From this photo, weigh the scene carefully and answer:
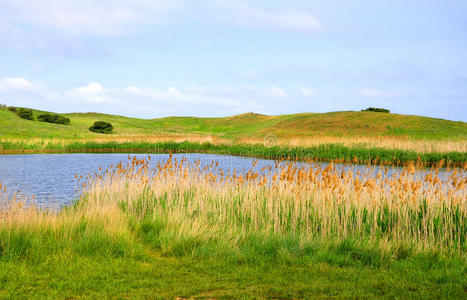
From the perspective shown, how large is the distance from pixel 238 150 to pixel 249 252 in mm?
29320

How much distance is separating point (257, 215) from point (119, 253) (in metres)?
3.38

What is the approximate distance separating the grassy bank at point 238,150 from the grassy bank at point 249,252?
60.3 feet

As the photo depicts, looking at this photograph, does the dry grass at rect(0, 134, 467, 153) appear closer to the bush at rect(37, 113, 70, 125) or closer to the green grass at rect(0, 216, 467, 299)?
the green grass at rect(0, 216, 467, 299)

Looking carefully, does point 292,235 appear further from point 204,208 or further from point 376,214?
point 204,208

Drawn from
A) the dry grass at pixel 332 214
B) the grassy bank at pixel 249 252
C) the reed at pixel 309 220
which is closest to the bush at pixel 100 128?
the reed at pixel 309 220

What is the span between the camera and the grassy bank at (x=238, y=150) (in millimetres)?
26812

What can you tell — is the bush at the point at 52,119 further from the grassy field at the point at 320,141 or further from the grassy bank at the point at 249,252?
the grassy bank at the point at 249,252

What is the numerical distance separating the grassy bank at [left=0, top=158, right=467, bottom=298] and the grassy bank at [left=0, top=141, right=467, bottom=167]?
60.3 ft

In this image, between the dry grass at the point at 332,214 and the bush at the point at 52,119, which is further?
the bush at the point at 52,119

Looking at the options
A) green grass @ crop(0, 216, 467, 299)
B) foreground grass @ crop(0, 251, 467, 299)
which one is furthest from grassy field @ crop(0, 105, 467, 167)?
foreground grass @ crop(0, 251, 467, 299)

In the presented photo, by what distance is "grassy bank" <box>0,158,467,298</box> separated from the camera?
5309 millimetres

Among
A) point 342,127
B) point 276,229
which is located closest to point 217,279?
point 276,229

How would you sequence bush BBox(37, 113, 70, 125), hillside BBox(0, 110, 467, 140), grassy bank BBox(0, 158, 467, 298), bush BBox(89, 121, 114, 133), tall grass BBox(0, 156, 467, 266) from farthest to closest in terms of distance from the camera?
bush BBox(37, 113, 70, 125) < bush BBox(89, 121, 114, 133) < hillside BBox(0, 110, 467, 140) < tall grass BBox(0, 156, 467, 266) < grassy bank BBox(0, 158, 467, 298)

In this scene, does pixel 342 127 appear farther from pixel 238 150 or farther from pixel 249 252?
pixel 249 252
